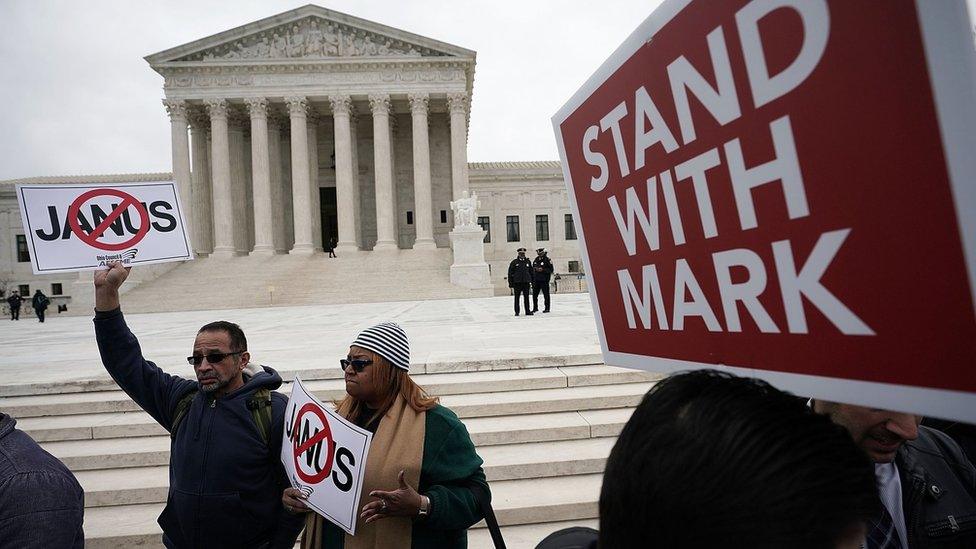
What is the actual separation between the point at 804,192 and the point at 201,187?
40494mm

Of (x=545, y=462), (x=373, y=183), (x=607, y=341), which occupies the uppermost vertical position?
(x=373, y=183)

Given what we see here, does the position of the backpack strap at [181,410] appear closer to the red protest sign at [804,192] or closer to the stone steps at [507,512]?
the stone steps at [507,512]

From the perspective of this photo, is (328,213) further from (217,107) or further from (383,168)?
(217,107)

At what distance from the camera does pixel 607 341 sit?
5.02 feet

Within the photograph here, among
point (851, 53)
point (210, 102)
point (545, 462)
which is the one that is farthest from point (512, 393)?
point (210, 102)

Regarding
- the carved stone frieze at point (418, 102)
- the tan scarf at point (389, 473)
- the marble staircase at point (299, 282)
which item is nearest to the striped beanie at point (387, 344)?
the tan scarf at point (389, 473)

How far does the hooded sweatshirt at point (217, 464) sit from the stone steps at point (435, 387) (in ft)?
8.89

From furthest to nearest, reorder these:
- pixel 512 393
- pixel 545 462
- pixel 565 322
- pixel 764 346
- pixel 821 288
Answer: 1. pixel 565 322
2. pixel 512 393
3. pixel 545 462
4. pixel 764 346
5. pixel 821 288

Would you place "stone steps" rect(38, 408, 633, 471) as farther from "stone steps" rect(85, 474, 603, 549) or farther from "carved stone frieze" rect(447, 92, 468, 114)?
"carved stone frieze" rect(447, 92, 468, 114)

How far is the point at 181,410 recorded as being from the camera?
259cm

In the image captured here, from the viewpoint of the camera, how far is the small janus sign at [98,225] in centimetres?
286

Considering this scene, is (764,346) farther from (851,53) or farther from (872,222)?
(851,53)

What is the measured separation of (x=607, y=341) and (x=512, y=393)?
13.3 ft

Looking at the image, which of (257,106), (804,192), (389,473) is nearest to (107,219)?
(389,473)
